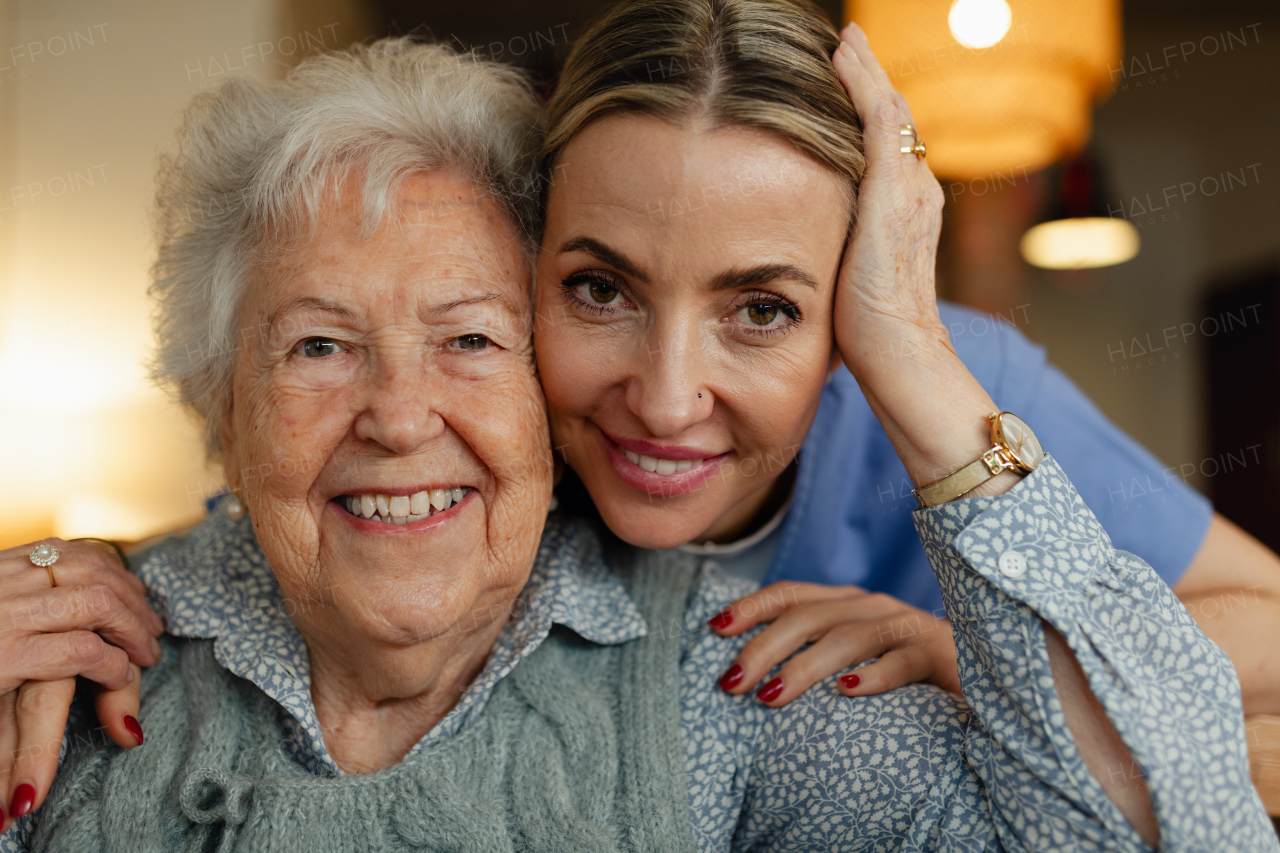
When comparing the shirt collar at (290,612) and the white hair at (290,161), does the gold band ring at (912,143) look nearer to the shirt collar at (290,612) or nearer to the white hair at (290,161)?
the white hair at (290,161)

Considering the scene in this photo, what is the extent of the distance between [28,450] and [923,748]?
4.10 metres

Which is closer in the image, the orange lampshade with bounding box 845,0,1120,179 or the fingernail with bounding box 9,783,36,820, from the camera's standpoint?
the fingernail with bounding box 9,783,36,820

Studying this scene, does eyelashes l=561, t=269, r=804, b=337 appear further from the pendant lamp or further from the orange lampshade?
the pendant lamp

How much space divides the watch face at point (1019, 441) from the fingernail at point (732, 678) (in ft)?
1.75

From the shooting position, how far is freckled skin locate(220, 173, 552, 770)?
1367 millimetres

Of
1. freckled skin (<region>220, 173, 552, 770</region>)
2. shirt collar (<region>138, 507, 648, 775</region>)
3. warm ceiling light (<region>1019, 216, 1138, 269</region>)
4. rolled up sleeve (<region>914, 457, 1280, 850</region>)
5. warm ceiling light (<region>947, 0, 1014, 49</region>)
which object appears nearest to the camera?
rolled up sleeve (<region>914, 457, 1280, 850</region>)

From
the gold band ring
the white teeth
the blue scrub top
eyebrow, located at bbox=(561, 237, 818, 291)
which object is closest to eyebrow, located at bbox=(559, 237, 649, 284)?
eyebrow, located at bbox=(561, 237, 818, 291)

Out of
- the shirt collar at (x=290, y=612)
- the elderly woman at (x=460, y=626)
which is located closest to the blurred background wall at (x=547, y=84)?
the shirt collar at (x=290, y=612)

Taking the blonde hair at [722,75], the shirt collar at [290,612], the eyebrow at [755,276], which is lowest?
the shirt collar at [290,612]

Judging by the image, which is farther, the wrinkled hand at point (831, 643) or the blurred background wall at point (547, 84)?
the blurred background wall at point (547, 84)

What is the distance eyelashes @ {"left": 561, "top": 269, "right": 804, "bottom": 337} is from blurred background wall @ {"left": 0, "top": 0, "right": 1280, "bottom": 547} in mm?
1394

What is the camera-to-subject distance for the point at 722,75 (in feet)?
4.57

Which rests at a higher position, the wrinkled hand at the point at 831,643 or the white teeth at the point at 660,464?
the white teeth at the point at 660,464

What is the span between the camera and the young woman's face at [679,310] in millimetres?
1361
